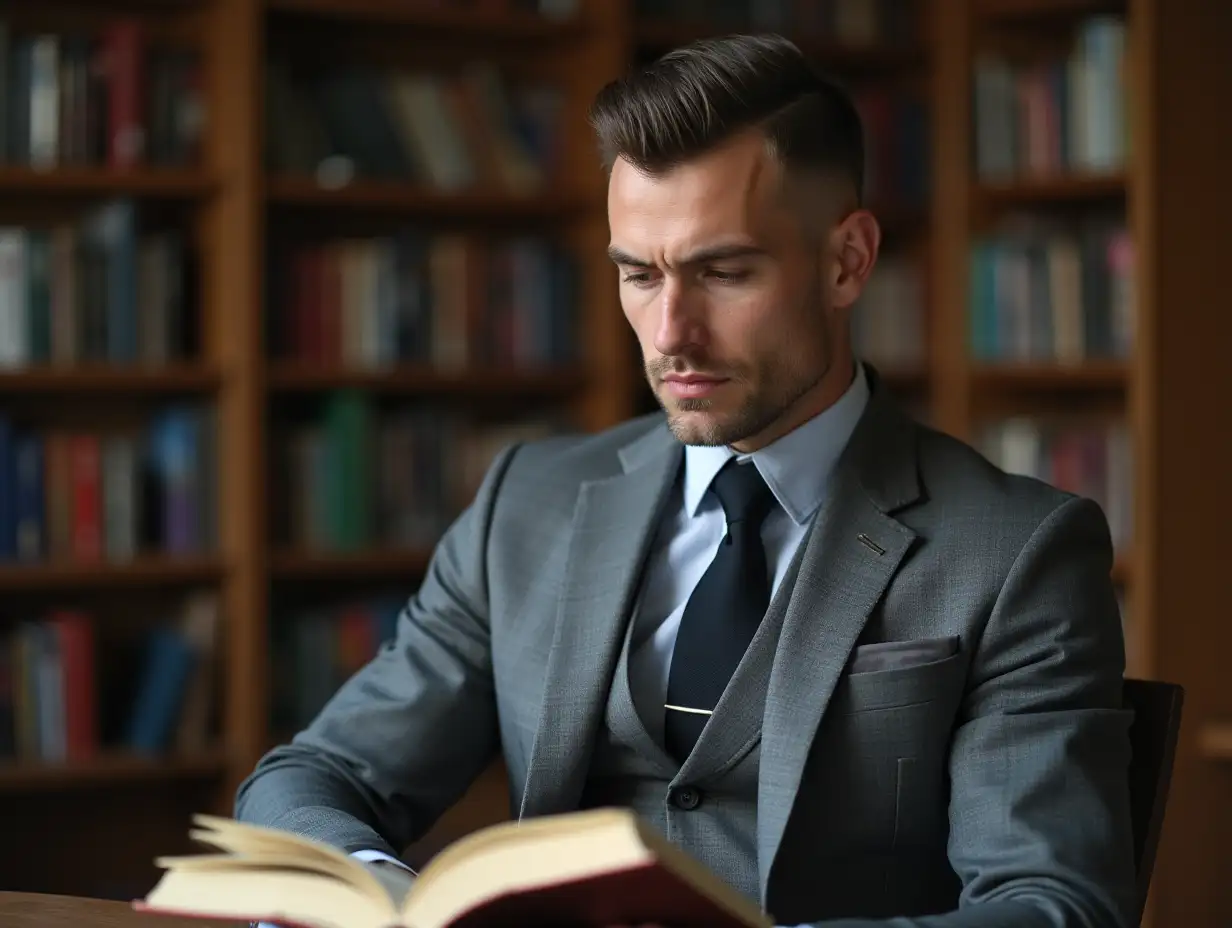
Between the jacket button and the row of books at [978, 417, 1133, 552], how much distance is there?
81.4 inches

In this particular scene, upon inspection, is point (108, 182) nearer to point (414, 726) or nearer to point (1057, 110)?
point (414, 726)

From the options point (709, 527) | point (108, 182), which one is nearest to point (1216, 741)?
point (709, 527)

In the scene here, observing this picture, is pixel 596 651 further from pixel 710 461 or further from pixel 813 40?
pixel 813 40

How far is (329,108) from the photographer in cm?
332

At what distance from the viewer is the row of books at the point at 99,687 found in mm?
3043

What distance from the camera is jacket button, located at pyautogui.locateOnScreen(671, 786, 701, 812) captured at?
1.51m

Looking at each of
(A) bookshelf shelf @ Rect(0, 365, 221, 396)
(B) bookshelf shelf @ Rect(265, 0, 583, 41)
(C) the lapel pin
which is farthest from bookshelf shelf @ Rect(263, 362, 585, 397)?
(C) the lapel pin

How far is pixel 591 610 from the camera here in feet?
5.29

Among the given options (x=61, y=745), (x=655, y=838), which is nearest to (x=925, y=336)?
(x=61, y=745)

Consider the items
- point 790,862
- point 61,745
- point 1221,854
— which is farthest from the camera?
point 1221,854

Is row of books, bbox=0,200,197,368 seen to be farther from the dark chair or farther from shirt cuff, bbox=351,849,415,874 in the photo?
the dark chair

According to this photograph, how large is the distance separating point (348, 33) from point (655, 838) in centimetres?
278

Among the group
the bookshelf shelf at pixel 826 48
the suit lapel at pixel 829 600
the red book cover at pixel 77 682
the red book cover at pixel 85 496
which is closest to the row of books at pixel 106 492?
the red book cover at pixel 85 496

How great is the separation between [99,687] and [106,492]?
0.41m
